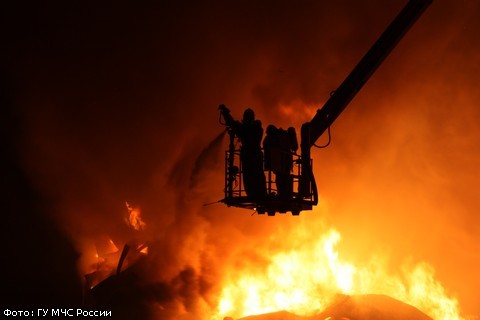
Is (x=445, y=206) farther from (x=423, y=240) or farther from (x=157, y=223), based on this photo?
(x=157, y=223)

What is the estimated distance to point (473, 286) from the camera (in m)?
17.3

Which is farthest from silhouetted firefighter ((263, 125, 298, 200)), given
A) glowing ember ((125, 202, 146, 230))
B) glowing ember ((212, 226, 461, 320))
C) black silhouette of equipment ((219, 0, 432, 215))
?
glowing ember ((125, 202, 146, 230))

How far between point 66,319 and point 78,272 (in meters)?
1.87

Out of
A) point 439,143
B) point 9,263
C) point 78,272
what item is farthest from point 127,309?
point 439,143

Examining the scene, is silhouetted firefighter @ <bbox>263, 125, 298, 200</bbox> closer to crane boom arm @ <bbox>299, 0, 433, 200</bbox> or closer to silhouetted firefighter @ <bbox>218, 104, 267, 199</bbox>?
silhouetted firefighter @ <bbox>218, 104, 267, 199</bbox>

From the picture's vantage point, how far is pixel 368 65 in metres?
9.74

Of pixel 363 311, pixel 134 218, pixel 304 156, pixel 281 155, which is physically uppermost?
pixel 134 218

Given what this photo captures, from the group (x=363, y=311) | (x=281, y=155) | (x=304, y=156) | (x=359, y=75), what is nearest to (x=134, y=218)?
(x=363, y=311)

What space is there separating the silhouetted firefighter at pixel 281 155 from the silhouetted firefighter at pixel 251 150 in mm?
194

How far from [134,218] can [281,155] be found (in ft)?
31.2

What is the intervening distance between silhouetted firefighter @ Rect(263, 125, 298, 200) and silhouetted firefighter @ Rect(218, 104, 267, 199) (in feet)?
0.64

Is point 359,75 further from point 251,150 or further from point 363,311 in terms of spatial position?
point 363,311

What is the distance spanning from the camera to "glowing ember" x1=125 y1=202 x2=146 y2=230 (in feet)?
56.3

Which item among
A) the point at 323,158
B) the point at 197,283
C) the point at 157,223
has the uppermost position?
the point at 323,158
